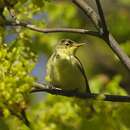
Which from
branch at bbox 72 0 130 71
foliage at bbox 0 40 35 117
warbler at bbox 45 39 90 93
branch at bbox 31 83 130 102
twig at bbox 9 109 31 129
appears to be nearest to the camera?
foliage at bbox 0 40 35 117

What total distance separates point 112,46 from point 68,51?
0.98 metres

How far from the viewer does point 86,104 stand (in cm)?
365

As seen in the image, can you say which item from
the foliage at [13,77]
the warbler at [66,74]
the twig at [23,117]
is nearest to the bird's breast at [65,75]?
the warbler at [66,74]

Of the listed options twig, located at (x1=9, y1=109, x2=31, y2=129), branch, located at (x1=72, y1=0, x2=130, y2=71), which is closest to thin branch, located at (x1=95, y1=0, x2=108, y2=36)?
branch, located at (x1=72, y1=0, x2=130, y2=71)

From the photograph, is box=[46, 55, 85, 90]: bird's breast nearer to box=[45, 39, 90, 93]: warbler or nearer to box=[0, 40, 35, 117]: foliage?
box=[45, 39, 90, 93]: warbler

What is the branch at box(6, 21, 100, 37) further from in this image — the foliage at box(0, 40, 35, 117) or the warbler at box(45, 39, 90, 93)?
the warbler at box(45, 39, 90, 93)

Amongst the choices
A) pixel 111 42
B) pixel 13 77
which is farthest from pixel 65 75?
pixel 13 77

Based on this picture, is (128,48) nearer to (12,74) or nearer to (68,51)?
(68,51)

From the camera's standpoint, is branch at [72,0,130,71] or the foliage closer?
the foliage

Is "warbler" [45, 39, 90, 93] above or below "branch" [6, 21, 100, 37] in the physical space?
below

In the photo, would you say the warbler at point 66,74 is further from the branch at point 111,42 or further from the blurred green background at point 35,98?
the branch at point 111,42

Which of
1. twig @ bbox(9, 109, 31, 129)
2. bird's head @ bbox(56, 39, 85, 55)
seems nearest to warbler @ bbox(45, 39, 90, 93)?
bird's head @ bbox(56, 39, 85, 55)

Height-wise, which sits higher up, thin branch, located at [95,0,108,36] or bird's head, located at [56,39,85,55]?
thin branch, located at [95,0,108,36]

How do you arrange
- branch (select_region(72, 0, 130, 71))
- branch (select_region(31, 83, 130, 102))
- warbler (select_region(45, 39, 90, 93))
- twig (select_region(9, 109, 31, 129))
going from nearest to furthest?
branch (select_region(31, 83, 130, 102)) → branch (select_region(72, 0, 130, 71)) → twig (select_region(9, 109, 31, 129)) → warbler (select_region(45, 39, 90, 93))
